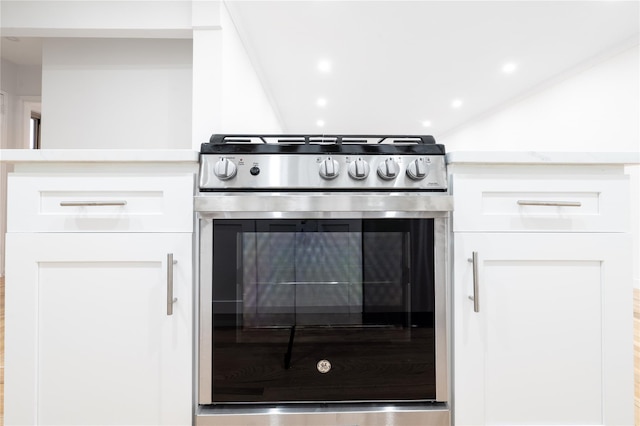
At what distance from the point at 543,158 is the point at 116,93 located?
229cm

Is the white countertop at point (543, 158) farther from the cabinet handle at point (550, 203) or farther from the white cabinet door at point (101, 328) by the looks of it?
the white cabinet door at point (101, 328)

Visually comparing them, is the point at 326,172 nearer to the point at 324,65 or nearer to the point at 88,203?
the point at 88,203

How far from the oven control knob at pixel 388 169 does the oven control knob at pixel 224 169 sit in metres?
0.44

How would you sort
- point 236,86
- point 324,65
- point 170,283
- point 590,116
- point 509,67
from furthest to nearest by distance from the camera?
point 590,116 < point 509,67 < point 324,65 < point 236,86 < point 170,283

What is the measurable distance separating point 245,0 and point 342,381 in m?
1.97

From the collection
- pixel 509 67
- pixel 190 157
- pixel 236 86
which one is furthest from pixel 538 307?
pixel 509 67

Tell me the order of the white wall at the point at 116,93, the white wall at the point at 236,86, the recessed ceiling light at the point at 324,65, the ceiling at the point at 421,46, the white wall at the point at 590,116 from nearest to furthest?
the white wall at the point at 236,86 < the white wall at the point at 116,93 < the ceiling at the point at 421,46 < the recessed ceiling light at the point at 324,65 < the white wall at the point at 590,116

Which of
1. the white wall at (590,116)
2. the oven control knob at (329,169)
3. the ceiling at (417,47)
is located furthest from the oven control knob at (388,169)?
the white wall at (590,116)

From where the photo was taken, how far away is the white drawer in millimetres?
888

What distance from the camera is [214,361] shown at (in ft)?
2.97

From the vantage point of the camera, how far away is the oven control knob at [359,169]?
36.2 inches

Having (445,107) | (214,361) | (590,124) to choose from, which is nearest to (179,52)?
(214,361)

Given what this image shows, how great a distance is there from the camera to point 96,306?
887 mm

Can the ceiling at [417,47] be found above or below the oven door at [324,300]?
above
